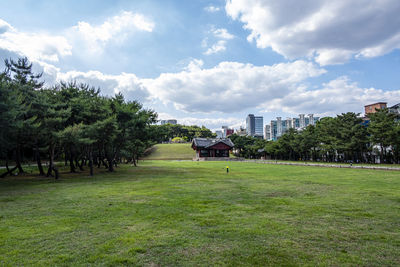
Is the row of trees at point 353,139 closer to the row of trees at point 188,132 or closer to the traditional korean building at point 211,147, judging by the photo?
the traditional korean building at point 211,147

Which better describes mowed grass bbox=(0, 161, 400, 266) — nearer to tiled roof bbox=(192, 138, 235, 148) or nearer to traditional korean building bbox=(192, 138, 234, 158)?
tiled roof bbox=(192, 138, 235, 148)

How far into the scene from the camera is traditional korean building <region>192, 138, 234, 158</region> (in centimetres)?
6103

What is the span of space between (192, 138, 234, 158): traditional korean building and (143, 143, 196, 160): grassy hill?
12.2ft

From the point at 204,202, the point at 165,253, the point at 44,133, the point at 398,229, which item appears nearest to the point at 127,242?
the point at 165,253

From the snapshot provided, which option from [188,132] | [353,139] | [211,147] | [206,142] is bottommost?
[211,147]

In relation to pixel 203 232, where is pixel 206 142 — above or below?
above

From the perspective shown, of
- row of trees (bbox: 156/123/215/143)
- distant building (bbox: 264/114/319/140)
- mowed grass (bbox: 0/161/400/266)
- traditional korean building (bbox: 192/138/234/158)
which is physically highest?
distant building (bbox: 264/114/319/140)

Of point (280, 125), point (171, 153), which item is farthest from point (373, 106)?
point (280, 125)

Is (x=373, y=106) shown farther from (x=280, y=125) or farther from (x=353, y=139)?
(x=280, y=125)

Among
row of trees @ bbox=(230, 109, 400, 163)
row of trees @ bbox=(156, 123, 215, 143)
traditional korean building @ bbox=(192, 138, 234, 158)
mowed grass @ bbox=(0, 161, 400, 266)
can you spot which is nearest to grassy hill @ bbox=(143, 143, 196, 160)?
traditional korean building @ bbox=(192, 138, 234, 158)

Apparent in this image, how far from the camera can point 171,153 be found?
6700 centimetres

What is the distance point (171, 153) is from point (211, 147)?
487 inches

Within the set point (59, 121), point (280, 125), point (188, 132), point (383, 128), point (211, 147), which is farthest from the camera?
point (280, 125)

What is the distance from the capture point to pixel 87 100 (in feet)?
63.2
